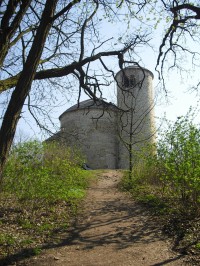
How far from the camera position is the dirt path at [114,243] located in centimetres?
460

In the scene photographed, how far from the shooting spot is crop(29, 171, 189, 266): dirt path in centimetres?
460

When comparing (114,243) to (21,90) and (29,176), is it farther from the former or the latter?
(21,90)

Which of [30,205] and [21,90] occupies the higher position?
[21,90]

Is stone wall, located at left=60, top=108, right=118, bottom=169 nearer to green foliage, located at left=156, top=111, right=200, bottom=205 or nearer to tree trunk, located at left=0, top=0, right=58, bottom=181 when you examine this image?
A: green foliage, located at left=156, top=111, right=200, bottom=205

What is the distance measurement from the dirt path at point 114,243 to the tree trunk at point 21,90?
75.5 inches

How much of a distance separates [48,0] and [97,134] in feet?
66.5

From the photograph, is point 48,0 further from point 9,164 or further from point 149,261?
point 149,261

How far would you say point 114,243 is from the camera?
17.9 ft

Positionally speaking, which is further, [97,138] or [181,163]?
[97,138]

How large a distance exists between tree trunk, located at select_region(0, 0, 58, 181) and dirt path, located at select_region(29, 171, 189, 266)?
192 centimetres

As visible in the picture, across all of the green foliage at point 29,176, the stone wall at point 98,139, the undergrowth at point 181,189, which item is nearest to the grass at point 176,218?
the undergrowth at point 181,189

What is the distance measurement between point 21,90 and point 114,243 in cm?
327

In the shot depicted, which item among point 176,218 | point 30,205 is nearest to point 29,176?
point 30,205

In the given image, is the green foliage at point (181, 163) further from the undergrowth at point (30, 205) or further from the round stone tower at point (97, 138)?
the round stone tower at point (97, 138)
